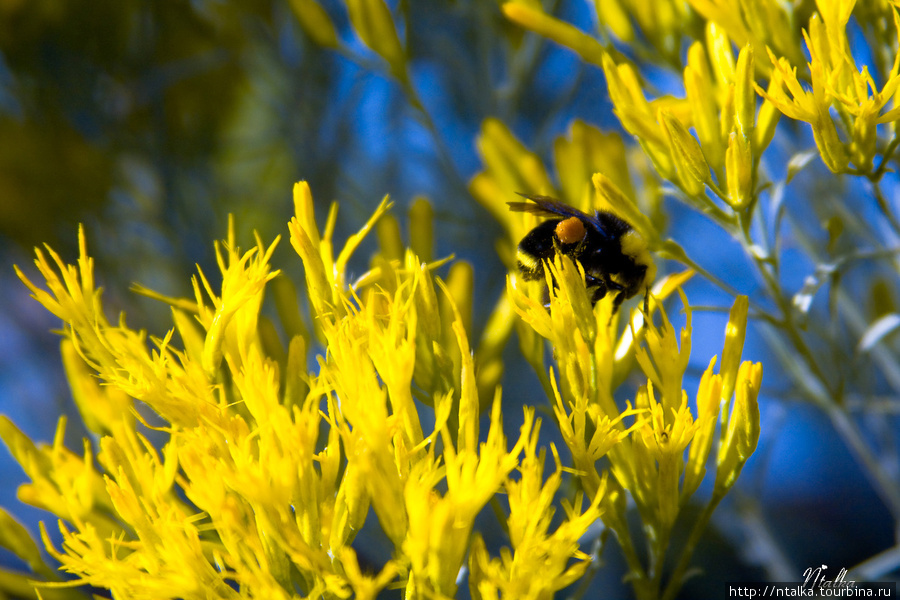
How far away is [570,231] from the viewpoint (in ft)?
1.35

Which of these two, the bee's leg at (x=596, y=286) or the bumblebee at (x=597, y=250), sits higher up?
the bumblebee at (x=597, y=250)

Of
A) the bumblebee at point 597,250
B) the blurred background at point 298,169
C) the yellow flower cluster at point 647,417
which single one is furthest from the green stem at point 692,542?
the blurred background at point 298,169

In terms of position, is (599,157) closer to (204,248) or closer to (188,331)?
(188,331)

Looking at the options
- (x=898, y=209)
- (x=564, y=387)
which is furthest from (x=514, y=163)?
(x=898, y=209)

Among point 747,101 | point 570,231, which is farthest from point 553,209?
point 747,101

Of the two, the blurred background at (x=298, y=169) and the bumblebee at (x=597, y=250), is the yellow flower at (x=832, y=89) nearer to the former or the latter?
the bumblebee at (x=597, y=250)

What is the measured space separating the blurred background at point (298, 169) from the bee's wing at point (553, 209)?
0.23 metres

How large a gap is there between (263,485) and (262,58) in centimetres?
90

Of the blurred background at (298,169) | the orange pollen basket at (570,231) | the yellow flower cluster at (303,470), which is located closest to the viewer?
the yellow flower cluster at (303,470)

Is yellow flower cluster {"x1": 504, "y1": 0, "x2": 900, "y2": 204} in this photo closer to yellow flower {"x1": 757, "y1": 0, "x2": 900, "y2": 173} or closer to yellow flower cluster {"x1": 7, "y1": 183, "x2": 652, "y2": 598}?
yellow flower {"x1": 757, "y1": 0, "x2": 900, "y2": 173}

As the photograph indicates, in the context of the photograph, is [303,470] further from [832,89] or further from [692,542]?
[832,89]

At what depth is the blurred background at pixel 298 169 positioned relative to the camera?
0.79 m

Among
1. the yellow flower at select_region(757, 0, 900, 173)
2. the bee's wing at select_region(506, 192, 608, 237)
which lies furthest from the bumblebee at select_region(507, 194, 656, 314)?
the yellow flower at select_region(757, 0, 900, 173)

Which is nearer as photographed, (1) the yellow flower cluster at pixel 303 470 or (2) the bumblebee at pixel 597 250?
(1) the yellow flower cluster at pixel 303 470
